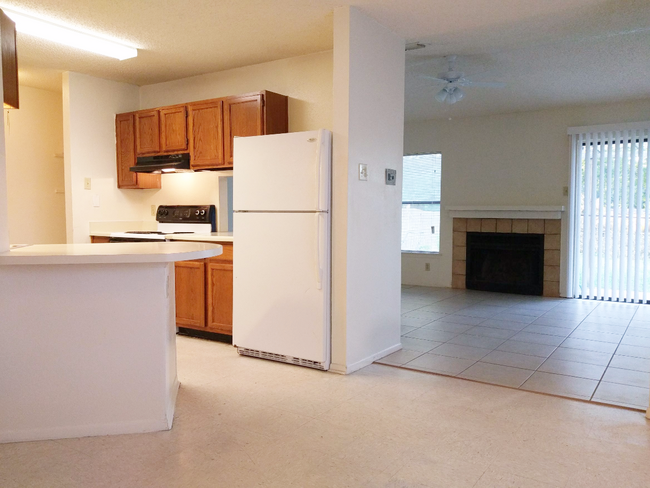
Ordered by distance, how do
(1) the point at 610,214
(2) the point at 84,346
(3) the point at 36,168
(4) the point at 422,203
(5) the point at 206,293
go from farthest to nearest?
(4) the point at 422,203, (1) the point at 610,214, (3) the point at 36,168, (5) the point at 206,293, (2) the point at 84,346

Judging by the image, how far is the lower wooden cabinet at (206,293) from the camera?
411cm

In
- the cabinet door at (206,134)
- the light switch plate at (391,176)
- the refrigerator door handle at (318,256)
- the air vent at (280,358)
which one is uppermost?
the cabinet door at (206,134)

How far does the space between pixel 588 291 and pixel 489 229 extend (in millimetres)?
1429

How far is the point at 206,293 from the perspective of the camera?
4.25 metres

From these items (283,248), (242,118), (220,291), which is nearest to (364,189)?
(283,248)

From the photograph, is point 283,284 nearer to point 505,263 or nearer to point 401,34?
point 401,34

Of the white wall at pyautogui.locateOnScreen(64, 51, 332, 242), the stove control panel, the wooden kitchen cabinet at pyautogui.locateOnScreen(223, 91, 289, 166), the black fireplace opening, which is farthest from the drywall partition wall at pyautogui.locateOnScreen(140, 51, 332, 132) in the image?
the black fireplace opening

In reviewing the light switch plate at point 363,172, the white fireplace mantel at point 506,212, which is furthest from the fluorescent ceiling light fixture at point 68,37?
the white fireplace mantel at point 506,212

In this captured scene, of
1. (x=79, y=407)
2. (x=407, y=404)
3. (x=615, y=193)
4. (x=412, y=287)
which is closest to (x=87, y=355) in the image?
(x=79, y=407)

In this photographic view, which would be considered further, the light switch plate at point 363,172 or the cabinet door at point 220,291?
the cabinet door at point 220,291

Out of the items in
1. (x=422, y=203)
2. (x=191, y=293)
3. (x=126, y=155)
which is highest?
(x=126, y=155)

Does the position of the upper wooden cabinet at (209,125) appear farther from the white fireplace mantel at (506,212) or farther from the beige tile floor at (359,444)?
the white fireplace mantel at (506,212)

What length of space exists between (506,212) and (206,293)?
4.26 meters

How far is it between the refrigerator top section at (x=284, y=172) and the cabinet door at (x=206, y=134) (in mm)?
812
